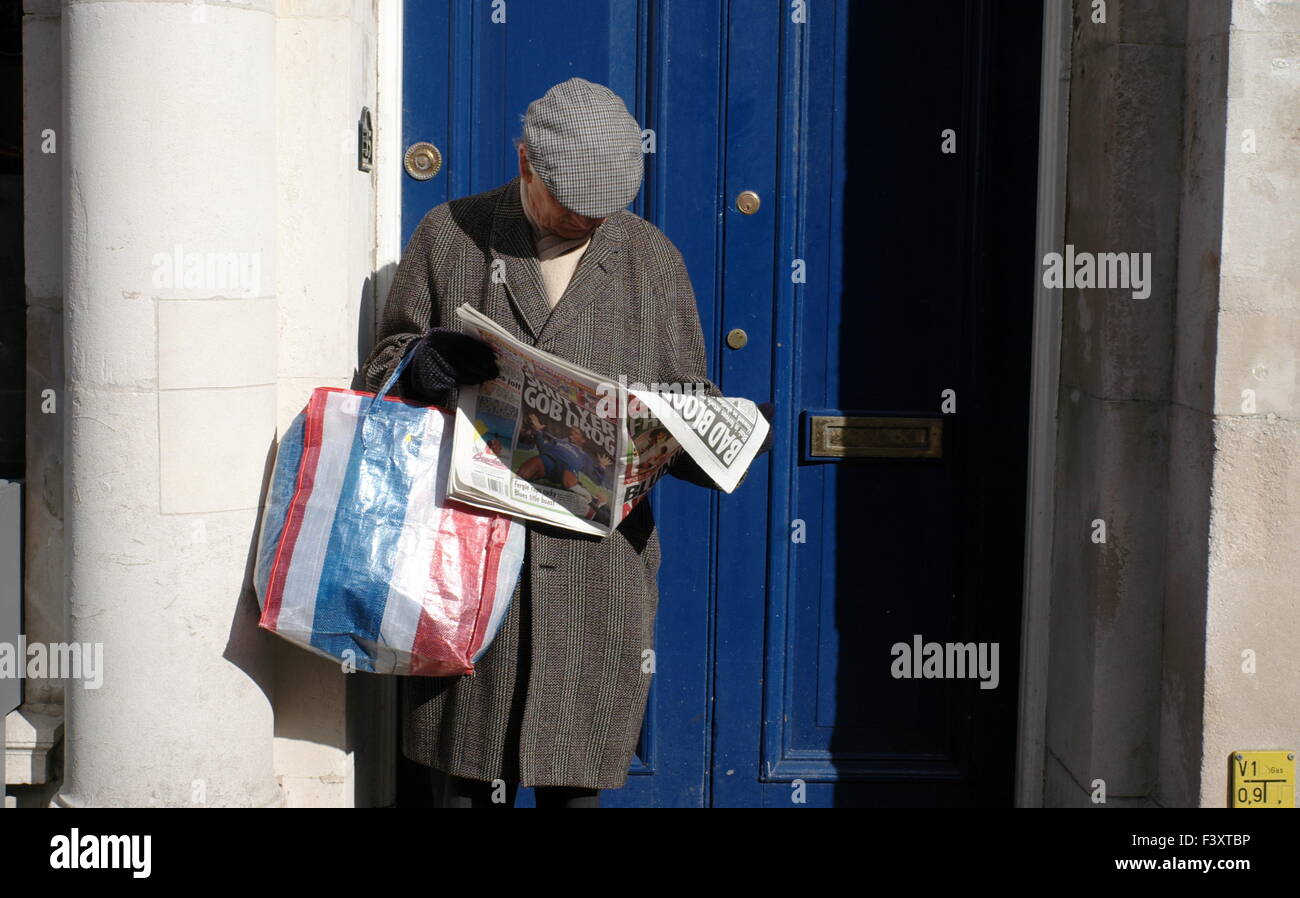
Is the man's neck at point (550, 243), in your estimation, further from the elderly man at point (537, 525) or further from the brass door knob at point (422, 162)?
the brass door knob at point (422, 162)

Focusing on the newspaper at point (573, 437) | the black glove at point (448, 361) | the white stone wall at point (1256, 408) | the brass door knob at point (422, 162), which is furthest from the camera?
the brass door knob at point (422, 162)

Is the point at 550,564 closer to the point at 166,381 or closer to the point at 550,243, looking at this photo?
the point at 550,243

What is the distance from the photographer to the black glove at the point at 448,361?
273 cm

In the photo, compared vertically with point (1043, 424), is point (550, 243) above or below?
above

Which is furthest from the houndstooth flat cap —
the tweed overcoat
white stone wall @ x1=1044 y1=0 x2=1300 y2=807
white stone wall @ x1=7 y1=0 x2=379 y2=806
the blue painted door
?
white stone wall @ x1=1044 y1=0 x2=1300 y2=807

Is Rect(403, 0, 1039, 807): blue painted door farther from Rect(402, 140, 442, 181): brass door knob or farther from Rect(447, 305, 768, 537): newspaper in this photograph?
Rect(447, 305, 768, 537): newspaper

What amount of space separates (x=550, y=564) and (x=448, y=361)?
479mm

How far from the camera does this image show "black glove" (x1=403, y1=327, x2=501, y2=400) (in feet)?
8.96

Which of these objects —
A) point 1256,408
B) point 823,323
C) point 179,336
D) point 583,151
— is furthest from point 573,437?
point 1256,408

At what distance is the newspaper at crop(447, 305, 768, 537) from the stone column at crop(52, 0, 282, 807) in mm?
548

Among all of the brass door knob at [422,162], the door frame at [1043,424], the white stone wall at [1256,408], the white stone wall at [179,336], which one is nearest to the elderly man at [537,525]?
the white stone wall at [179,336]

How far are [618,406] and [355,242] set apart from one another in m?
0.95

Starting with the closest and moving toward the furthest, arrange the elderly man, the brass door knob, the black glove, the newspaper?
1. the newspaper
2. the black glove
3. the elderly man
4. the brass door knob

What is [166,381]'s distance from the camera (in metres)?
2.86
